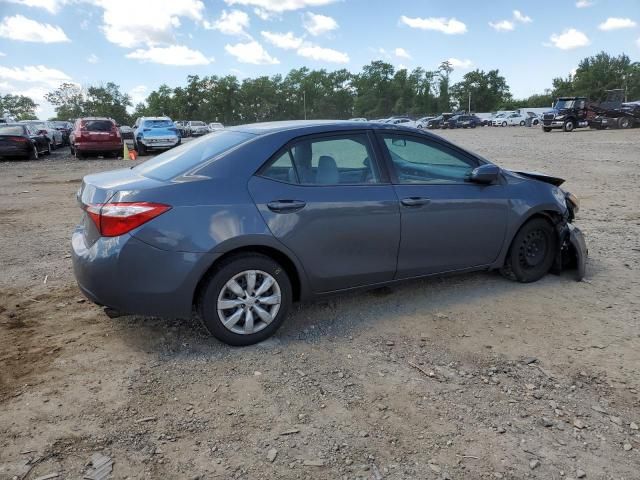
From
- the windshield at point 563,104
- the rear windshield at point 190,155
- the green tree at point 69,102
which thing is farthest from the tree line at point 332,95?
the rear windshield at point 190,155

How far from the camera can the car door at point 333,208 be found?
3.78 m

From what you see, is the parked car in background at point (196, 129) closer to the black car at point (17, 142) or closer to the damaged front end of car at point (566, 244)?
the black car at point (17, 142)

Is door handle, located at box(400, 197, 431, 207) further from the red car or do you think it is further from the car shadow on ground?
Result: the red car

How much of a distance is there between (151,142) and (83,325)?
63.6ft

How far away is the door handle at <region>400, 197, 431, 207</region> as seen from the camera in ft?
13.8

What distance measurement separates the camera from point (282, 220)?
374 cm

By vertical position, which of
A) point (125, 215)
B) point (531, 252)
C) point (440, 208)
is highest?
point (125, 215)

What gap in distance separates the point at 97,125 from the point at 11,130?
349 centimetres

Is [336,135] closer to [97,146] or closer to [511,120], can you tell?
[97,146]

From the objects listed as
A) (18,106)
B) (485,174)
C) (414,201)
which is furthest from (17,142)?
(18,106)

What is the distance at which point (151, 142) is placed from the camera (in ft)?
72.9

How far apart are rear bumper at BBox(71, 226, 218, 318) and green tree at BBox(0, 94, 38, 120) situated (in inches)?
4445

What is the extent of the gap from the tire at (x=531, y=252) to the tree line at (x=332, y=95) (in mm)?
94155

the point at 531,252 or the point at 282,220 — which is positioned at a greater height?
the point at 282,220
